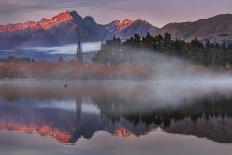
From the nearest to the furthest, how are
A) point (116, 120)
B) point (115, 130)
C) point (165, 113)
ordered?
point (115, 130) → point (116, 120) → point (165, 113)

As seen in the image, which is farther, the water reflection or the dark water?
the water reflection

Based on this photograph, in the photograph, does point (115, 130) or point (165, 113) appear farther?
point (165, 113)

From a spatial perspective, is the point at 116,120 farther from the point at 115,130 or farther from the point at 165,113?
the point at 165,113

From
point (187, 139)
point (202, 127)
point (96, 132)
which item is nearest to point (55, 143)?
point (96, 132)

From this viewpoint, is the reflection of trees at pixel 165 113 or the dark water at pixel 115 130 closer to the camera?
the dark water at pixel 115 130

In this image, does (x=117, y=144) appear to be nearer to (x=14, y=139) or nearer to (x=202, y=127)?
(x=14, y=139)

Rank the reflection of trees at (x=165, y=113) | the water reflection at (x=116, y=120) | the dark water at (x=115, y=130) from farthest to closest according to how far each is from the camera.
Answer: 1. the reflection of trees at (x=165, y=113)
2. the water reflection at (x=116, y=120)
3. the dark water at (x=115, y=130)

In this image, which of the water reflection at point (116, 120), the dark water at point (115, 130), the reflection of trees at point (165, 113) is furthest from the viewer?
the reflection of trees at point (165, 113)

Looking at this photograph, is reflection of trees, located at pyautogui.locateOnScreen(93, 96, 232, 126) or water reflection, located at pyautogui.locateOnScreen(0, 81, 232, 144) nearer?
water reflection, located at pyautogui.locateOnScreen(0, 81, 232, 144)

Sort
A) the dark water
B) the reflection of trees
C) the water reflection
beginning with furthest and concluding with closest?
the reflection of trees
the water reflection
the dark water

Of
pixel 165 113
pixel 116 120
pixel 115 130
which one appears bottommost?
pixel 165 113

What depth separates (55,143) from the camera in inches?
1335

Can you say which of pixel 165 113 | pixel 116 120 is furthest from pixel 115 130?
pixel 165 113

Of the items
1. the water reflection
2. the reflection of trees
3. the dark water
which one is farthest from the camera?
the reflection of trees
